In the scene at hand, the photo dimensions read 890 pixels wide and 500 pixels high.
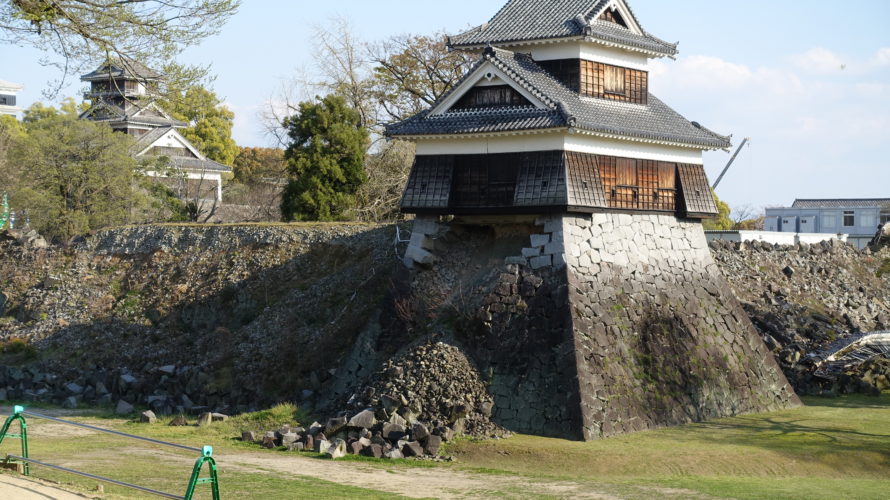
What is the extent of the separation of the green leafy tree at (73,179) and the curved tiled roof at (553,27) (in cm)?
1927

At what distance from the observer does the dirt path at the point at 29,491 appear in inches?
605

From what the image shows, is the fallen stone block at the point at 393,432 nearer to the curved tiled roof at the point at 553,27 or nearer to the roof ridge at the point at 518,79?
the roof ridge at the point at 518,79

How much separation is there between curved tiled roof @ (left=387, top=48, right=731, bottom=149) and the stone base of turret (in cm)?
234

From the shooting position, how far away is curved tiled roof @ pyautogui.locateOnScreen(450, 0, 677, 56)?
2833cm

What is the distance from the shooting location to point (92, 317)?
1448 inches

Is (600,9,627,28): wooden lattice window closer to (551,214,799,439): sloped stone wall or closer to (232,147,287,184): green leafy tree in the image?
(551,214,799,439): sloped stone wall

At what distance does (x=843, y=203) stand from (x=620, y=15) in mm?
40077

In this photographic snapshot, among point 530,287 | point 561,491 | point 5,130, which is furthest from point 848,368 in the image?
point 5,130

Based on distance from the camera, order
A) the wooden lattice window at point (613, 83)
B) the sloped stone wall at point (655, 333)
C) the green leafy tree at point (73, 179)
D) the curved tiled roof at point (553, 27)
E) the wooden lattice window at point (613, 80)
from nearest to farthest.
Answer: the sloped stone wall at point (655, 333)
the curved tiled roof at point (553, 27)
the wooden lattice window at point (613, 83)
the wooden lattice window at point (613, 80)
the green leafy tree at point (73, 179)

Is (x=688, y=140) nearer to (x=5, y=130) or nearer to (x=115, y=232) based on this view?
(x=115, y=232)

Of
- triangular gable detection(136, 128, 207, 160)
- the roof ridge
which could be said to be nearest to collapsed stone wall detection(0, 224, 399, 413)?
the roof ridge

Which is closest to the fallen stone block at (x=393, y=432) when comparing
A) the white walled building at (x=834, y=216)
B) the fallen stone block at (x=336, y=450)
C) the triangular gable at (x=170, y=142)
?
the fallen stone block at (x=336, y=450)

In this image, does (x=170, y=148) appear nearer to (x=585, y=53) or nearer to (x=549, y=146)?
(x=585, y=53)

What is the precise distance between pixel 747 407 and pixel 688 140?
748 cm
